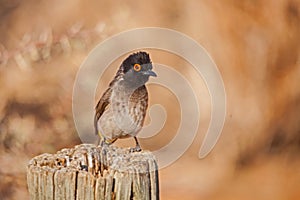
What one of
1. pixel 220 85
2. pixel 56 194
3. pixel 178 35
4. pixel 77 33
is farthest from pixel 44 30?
pixel 56 194

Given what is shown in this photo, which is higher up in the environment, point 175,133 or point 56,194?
point 175,133

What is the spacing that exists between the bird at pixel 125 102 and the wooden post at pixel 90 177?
84 cm

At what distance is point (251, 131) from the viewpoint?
143 inches

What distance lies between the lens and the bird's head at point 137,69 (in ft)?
7.39

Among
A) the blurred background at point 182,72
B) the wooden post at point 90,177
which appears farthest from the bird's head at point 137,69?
the blurred background at point 182,72

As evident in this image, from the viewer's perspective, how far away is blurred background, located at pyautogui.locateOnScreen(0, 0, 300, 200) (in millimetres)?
3588

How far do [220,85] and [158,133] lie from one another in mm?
427

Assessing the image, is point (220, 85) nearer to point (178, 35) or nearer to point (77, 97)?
point (178, 35)

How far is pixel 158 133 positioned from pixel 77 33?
2.29 feet

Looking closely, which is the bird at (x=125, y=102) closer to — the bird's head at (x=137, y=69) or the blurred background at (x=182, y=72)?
the bird's head at (x=137, y=69)

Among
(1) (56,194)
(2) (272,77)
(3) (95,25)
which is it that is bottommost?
(1) (56,194)

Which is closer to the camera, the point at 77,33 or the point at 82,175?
the point at 82,175

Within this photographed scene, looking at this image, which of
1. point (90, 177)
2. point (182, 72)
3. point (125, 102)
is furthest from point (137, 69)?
point (182, 72)

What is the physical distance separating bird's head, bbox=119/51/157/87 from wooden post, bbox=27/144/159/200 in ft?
2.63
